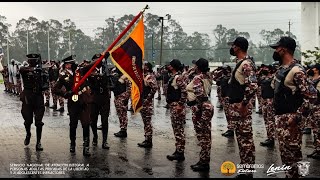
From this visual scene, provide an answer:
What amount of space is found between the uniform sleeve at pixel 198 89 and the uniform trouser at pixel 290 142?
174 cm

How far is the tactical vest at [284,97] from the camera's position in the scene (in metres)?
5.27

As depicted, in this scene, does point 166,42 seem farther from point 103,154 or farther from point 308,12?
point 103,154

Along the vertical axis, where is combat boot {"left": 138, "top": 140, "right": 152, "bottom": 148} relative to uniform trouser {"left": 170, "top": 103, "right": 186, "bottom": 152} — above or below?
below

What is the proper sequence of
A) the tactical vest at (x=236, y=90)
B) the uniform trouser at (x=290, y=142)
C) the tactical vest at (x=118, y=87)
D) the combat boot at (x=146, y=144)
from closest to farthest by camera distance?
the uniform trouser at (x=290, y=142) < the tactical vest at (x=236, y=90) < the combat boot at (x=146, y=144) < the tactical vest at (x=118, y=87)

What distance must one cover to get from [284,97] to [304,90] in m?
0.29

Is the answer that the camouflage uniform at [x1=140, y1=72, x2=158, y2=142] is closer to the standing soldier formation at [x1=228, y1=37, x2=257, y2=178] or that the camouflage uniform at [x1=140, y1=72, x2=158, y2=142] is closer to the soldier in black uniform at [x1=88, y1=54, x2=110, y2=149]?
the soldier in black uniform at [x1=88, y1=54, x2=110, y2=149]

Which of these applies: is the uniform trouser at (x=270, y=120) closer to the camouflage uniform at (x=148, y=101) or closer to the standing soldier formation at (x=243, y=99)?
the camouflage uniform at (x=148, y=101)

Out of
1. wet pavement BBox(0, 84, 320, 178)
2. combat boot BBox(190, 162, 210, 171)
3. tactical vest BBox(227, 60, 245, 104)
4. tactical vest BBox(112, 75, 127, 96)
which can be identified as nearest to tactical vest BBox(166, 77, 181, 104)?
wet pavement BBox(0, 84, 320, 178)

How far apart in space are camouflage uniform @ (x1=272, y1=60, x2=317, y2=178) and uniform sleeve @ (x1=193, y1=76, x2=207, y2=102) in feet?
5.61

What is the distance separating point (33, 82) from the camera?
335 inches

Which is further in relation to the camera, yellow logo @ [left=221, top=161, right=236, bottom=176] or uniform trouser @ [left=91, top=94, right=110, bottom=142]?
uniform trouser @ [left=91, top=94, right=110, bottom=142]

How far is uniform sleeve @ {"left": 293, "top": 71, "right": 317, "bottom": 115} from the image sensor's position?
5137 mm

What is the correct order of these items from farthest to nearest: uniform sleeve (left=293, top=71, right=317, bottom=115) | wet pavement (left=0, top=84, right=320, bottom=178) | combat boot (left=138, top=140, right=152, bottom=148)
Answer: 1. combat boot (left=138, top=140, right=152, bottom=148)
2. wet pavement (left=0, top=84, right=320, bottom=178)
3. uniform sleeve (left=293, top=71, right=317, bottom=115)

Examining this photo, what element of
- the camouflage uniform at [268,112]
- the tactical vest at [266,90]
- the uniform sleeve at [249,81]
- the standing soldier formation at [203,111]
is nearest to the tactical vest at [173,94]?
the standing soldier formation at [203,111]
